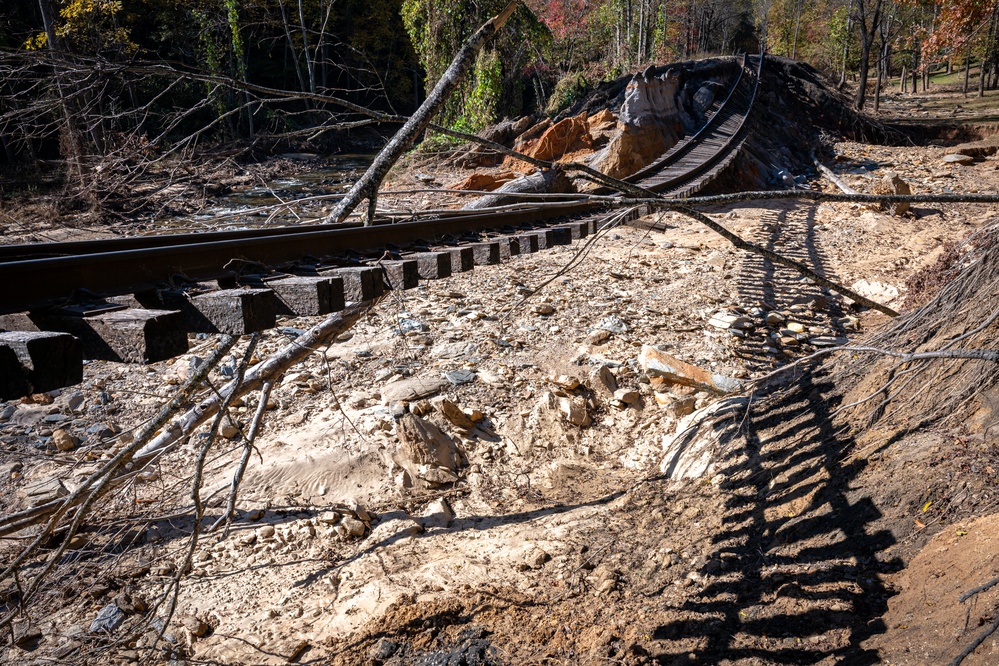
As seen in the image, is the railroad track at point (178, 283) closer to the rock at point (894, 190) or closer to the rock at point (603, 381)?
the rock at point (603, 381)

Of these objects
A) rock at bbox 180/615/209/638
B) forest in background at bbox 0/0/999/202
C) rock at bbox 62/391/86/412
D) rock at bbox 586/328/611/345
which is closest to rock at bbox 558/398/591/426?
rock at bbox 586/328/611/345

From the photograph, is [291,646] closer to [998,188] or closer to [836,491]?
[836,491]

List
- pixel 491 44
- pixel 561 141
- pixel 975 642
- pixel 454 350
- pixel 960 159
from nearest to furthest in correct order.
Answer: pixel 975 642, pixel 454 350, pixel 960 159, pixel 561 141, pixel 491 44

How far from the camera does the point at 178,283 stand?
9.90 feet

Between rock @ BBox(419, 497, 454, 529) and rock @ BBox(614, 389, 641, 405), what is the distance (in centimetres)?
188

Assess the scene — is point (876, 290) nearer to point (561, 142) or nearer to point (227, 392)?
point (227, 392)

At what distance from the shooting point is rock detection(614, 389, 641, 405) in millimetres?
5562

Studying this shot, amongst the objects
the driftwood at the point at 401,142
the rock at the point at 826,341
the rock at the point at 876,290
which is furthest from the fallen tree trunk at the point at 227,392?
the rock at the point at 876,290

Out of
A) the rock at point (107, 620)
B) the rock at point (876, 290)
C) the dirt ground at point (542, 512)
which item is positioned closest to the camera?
the dirt ground at point (542, 512)

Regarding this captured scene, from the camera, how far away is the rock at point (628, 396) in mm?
5562

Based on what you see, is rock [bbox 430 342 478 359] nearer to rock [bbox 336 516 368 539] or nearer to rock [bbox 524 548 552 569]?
rock [bbox 336 516 368 539]

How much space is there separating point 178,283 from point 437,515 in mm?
2327

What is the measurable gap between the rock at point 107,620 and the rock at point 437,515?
1.82 metres

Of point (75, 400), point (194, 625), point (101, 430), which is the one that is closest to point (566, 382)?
point (194, 625)
